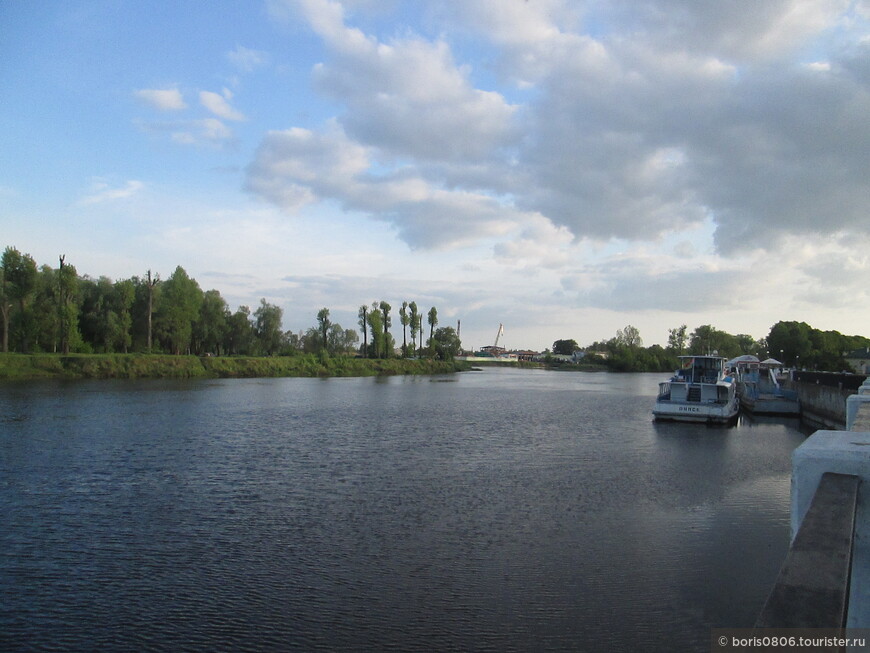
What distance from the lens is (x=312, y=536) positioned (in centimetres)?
1296

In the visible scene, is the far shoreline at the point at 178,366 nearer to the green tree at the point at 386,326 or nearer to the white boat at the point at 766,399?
the green tree at the point at 386,326

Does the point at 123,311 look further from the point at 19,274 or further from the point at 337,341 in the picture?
the point at 337,341

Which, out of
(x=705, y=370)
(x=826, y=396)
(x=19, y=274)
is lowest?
(x=826, y=396)

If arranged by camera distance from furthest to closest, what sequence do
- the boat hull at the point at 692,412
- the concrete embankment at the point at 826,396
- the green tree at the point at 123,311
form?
1. the green tree at the point at 123,311
2. the boat hull at the point at 692,412
3. the concrete embankment at the point at 826,396

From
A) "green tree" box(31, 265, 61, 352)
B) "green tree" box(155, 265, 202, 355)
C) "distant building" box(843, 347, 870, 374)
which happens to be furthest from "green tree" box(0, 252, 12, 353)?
"distant building" box(843, 347, 870, 374)

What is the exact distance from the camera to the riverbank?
199 feet

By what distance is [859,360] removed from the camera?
89438 mm

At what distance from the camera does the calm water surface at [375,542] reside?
9023 millimetres


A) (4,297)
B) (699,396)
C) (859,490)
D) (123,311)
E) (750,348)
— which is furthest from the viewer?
(750,348)

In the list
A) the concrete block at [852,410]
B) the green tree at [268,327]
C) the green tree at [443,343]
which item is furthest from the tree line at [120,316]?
the concrete block at [852,410]

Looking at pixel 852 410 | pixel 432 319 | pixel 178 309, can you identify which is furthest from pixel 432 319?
pixel 852 410

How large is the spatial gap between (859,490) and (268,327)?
343 ft

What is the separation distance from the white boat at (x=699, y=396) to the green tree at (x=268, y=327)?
74116 mm

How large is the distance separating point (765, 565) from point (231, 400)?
3981 cm
